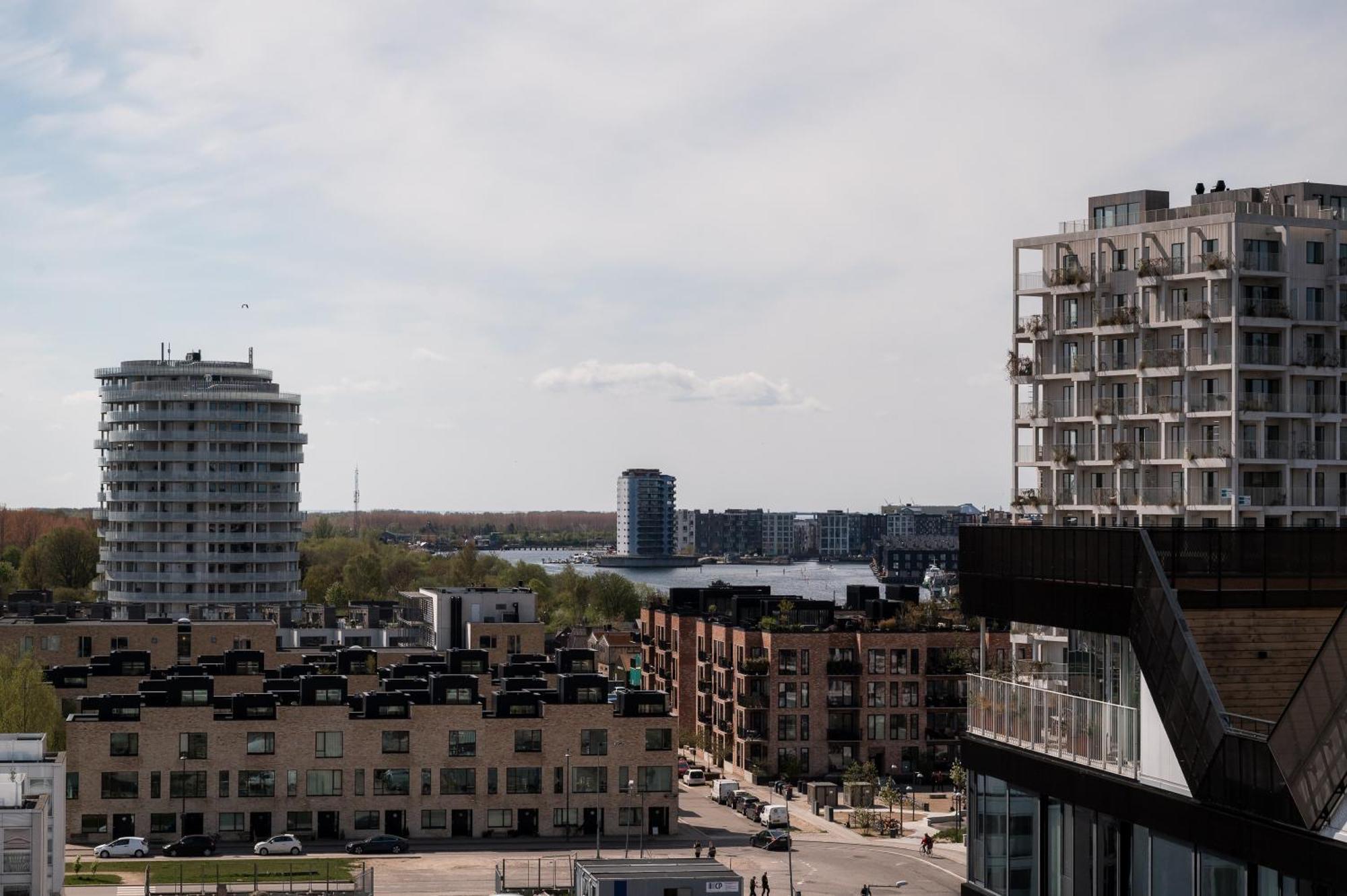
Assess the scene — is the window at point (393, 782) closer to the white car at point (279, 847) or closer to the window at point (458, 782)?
the window at point (458, 782)

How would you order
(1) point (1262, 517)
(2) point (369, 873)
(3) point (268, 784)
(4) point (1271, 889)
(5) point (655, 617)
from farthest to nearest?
1. (5) point (655, 617)
2. (3) point (268, 784)
3. (1) point (1262, 517)
4. (2) point (369, 873)
5. (4) point (1271, 889)

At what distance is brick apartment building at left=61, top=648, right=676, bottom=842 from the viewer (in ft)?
336

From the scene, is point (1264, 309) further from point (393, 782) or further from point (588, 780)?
point (393, 782)

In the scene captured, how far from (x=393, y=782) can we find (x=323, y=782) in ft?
13.9

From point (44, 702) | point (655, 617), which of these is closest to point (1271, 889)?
point (44, 702)

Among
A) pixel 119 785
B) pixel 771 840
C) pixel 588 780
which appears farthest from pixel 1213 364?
pixel 119 785

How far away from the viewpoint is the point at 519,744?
105188 mm

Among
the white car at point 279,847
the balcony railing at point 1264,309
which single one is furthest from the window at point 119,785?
the balcony railing at point 1264,309

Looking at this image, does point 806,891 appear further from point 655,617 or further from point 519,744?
point 655,617

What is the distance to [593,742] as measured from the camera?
105312 mm

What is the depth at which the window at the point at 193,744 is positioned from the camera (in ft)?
337

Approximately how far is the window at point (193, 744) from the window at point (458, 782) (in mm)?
14466

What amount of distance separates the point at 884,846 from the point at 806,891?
1614 centimetres

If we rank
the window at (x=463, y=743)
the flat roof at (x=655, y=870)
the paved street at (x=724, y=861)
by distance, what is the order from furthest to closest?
the window at (x=463, y=743), the paved street at (x=724, y=861), the flat roof at (x=655, y=870)
